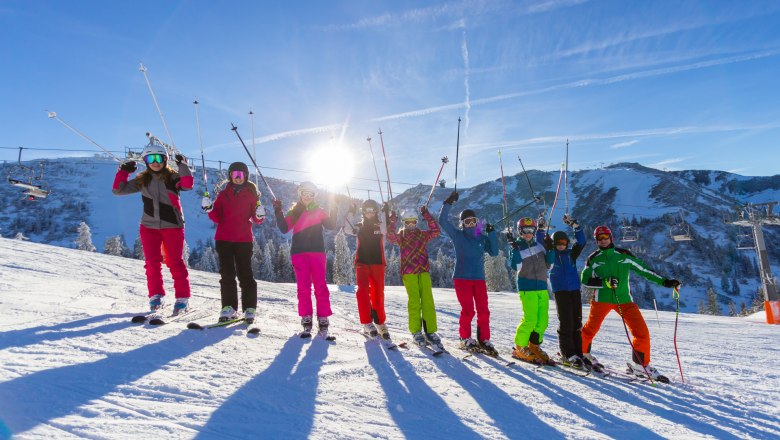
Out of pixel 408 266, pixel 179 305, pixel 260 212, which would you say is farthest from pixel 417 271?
pixel 179 305

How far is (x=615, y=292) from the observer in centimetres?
552

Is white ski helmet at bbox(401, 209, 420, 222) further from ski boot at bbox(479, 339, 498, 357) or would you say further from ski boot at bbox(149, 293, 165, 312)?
ski boot at bbox(149, 293, 165, 312)

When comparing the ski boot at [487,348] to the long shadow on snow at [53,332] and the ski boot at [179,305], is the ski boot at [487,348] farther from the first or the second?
the long shadow on snow at [53,332]

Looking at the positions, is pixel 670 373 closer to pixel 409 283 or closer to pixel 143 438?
pixel 409 283

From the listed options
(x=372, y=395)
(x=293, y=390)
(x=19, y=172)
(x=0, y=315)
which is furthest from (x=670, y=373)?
(x=19, y=172)

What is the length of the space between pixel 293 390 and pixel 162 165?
3.90 metres

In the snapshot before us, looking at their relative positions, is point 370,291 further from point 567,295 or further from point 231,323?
point 567,295

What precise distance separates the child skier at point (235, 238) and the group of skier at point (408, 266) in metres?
0.01

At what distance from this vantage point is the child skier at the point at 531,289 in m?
5.49

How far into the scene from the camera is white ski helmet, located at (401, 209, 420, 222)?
6.18 metres

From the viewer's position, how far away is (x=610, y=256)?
5848 millimetres

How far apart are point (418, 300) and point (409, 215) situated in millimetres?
1326

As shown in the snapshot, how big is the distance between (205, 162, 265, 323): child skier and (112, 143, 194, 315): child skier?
471 mm

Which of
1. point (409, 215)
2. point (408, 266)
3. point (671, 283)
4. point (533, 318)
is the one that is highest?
point (409, 215)
